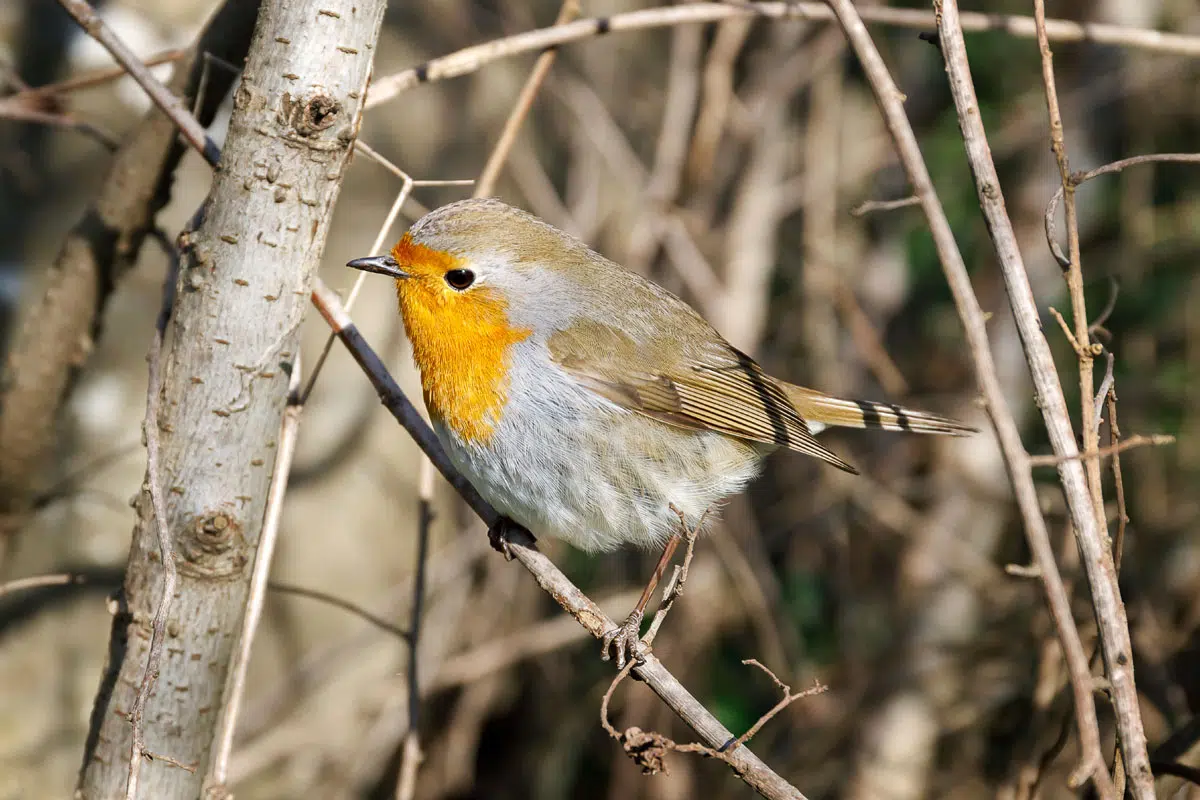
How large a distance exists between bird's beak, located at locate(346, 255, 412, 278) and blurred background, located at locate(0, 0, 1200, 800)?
117 cm

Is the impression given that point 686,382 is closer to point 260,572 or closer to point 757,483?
point 260,572

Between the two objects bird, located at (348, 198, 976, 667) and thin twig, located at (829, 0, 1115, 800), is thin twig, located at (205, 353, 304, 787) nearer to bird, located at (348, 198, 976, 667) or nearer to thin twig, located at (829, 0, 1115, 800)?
bird, located at (348, 198, 976, 667)

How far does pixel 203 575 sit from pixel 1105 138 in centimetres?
426

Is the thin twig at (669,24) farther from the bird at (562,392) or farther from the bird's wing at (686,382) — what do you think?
the bird's wing at (686,382)

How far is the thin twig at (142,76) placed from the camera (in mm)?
1870

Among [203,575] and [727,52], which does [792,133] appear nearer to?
[727,52]

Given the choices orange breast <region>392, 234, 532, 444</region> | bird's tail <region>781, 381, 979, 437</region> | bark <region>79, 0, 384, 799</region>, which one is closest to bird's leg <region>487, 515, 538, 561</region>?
orange breast <region>392, 234, 532, 444</region>

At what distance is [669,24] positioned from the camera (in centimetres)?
244

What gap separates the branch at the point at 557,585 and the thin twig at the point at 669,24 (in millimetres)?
463

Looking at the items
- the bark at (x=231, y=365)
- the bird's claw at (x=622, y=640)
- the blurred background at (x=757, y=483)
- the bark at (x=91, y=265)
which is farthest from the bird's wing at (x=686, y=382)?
the blurred background at (x=757, y=483)

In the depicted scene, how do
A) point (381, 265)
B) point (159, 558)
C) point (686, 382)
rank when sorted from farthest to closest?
point (686, 382)
point (381, 265)
point (159, 558)

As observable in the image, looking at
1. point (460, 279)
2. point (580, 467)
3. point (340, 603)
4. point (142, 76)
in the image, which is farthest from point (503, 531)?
point (142, 76)

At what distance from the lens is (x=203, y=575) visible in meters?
1.81

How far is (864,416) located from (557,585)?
131 cm
